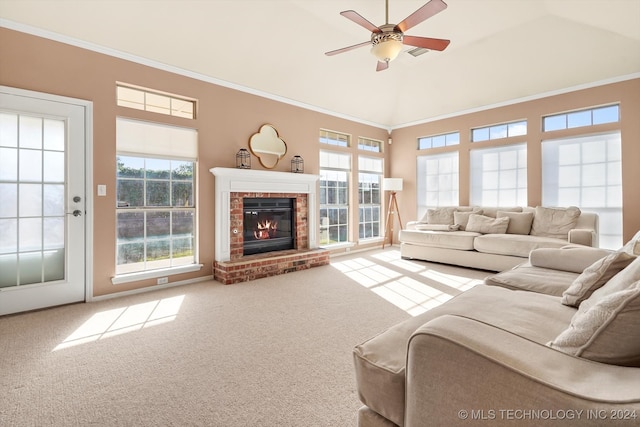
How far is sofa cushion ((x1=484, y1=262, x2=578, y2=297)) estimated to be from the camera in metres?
2.19

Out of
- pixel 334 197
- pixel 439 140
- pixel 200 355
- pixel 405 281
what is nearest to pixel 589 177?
pixel 439 140

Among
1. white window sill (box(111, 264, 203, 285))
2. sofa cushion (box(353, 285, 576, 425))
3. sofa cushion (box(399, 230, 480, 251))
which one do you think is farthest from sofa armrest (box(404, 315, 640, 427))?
sofa cushion (box(399, 230, 480, 251))

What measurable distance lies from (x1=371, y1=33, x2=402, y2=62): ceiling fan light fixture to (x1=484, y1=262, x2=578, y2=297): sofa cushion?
2.15 metres

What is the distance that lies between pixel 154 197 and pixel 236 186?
1086 mm

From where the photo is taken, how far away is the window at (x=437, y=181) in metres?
6.52

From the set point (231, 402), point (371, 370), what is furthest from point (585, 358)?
point (231, 402)

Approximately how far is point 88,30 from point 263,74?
2154 millimetres

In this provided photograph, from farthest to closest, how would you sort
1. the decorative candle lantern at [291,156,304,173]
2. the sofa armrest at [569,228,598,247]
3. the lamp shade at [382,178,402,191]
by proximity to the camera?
1. the lamp shade at [382,178,402,191]
2. the decorative candle lantern at [291,156,304,173]
3. the sofa armrest at [569,228,598,247]

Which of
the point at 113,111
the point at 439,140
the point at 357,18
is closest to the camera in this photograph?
the point at 357,18

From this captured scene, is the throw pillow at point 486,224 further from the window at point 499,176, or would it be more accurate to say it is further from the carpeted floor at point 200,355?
the carpeted floor at point 200,355

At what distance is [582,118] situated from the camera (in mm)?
5039

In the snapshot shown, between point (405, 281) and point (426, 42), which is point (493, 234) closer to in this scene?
point (405, 281)

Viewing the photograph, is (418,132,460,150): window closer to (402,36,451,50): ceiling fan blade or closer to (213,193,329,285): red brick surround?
(213,193,329,285): red brick surround

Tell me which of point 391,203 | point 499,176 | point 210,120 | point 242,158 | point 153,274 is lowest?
point 153,274
